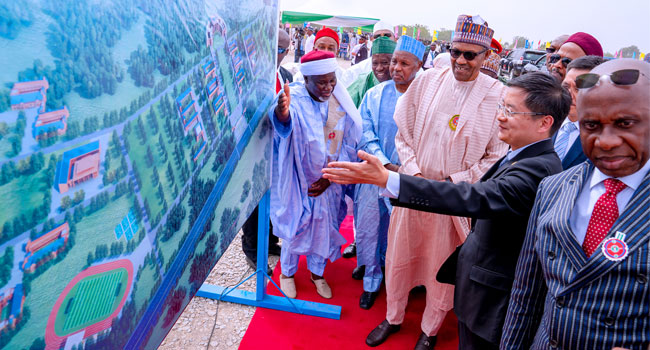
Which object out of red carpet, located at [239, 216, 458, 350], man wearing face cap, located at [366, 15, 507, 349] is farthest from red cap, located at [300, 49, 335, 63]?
red carpet, located at [239, 216, 458, 350]

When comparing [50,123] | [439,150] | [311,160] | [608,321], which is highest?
[50,123]

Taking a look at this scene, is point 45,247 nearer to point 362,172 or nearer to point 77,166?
point 77,166

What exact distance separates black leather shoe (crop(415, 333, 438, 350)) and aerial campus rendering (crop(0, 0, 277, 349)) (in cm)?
172

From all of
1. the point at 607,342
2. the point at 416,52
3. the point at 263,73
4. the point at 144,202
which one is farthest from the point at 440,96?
the point at 144,202

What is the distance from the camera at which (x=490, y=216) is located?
1500 mm

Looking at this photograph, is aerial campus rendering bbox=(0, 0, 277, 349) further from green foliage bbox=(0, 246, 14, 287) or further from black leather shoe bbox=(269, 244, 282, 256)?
black leather shoe bbox=(269, 244, 282, 256)

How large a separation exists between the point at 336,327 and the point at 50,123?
258 cm

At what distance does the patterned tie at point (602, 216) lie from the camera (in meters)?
1.12

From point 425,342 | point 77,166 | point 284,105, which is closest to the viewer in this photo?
point 77,166

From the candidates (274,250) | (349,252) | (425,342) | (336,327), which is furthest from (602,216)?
(274,250)

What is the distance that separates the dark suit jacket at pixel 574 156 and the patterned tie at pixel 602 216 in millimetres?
1104

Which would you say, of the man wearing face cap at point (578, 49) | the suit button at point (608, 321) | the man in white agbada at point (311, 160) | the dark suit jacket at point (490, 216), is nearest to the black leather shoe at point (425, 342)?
the man in white agbada at point (311, 160)

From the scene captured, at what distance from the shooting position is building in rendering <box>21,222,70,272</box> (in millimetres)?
727

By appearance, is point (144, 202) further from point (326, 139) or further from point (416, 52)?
point (416, 52)
